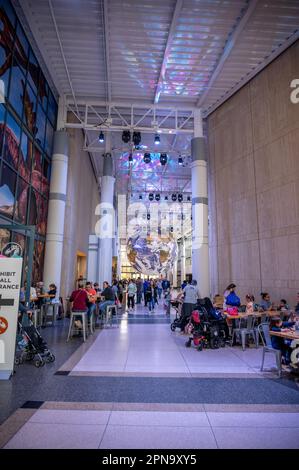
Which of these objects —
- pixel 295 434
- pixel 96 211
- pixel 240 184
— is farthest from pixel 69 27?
pixel 96 211

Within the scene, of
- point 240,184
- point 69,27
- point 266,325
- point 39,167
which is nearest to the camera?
point 266,325

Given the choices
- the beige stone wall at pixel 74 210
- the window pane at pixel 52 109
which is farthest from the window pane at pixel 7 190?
the window pane at pixel 52 109

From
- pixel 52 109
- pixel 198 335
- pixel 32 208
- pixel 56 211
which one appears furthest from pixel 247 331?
pixel 52 109

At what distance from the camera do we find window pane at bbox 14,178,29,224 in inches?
339

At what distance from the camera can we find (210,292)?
42.3 feet

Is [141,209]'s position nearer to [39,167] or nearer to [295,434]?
[39,167]

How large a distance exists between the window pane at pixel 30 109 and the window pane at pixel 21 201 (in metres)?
2.04

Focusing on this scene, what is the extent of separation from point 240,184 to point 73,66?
809cm

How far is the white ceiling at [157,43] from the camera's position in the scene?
27.0 feet

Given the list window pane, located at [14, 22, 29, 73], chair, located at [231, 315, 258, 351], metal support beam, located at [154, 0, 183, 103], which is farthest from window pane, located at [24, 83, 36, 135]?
chair, located at [231, 315, 258, 351]

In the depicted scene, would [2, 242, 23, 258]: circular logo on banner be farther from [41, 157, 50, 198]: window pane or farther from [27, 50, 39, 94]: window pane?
[27, 50, 39, 94]: window pane

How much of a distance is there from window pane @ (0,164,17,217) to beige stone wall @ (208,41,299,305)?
27.6ft

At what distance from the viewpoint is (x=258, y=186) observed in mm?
10539

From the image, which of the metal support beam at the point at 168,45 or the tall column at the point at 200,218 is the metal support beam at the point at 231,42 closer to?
the metal support beam at the point at 168,45
